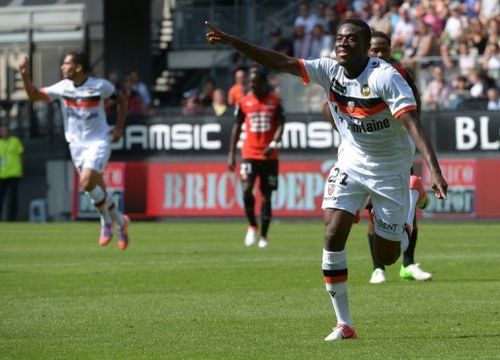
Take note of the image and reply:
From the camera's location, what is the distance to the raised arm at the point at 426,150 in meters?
9.35

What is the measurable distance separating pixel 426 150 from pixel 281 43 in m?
24.7

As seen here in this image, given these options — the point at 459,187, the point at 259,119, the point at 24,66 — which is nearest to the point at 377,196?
the point at 24,66

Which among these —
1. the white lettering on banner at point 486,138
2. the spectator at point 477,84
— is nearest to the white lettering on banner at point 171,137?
the spectator at point 477,84

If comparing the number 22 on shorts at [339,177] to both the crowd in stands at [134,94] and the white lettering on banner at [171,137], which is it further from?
the crowd in stands at [134,94]

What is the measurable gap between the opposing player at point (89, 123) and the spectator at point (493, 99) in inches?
409

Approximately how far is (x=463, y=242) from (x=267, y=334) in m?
11.4

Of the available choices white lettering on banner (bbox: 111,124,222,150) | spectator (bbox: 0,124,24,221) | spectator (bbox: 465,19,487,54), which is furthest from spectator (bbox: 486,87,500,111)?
spectator (bbox: 0,124,24,221)

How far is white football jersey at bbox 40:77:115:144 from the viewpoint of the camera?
1950cm

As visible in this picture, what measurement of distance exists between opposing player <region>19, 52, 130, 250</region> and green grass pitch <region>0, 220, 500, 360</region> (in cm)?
91

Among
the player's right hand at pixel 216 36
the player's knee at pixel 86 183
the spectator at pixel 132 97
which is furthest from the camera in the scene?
the spectator at pixel 132 97

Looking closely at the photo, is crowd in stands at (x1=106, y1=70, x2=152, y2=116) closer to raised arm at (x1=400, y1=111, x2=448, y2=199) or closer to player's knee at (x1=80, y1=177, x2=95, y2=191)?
player's knee at (x1=80, y1=177, x2=95, y2=191)

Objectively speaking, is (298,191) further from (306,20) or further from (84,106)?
(84,106)

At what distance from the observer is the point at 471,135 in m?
27.8

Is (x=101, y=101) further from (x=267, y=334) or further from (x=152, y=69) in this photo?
(x=152, y=69)
